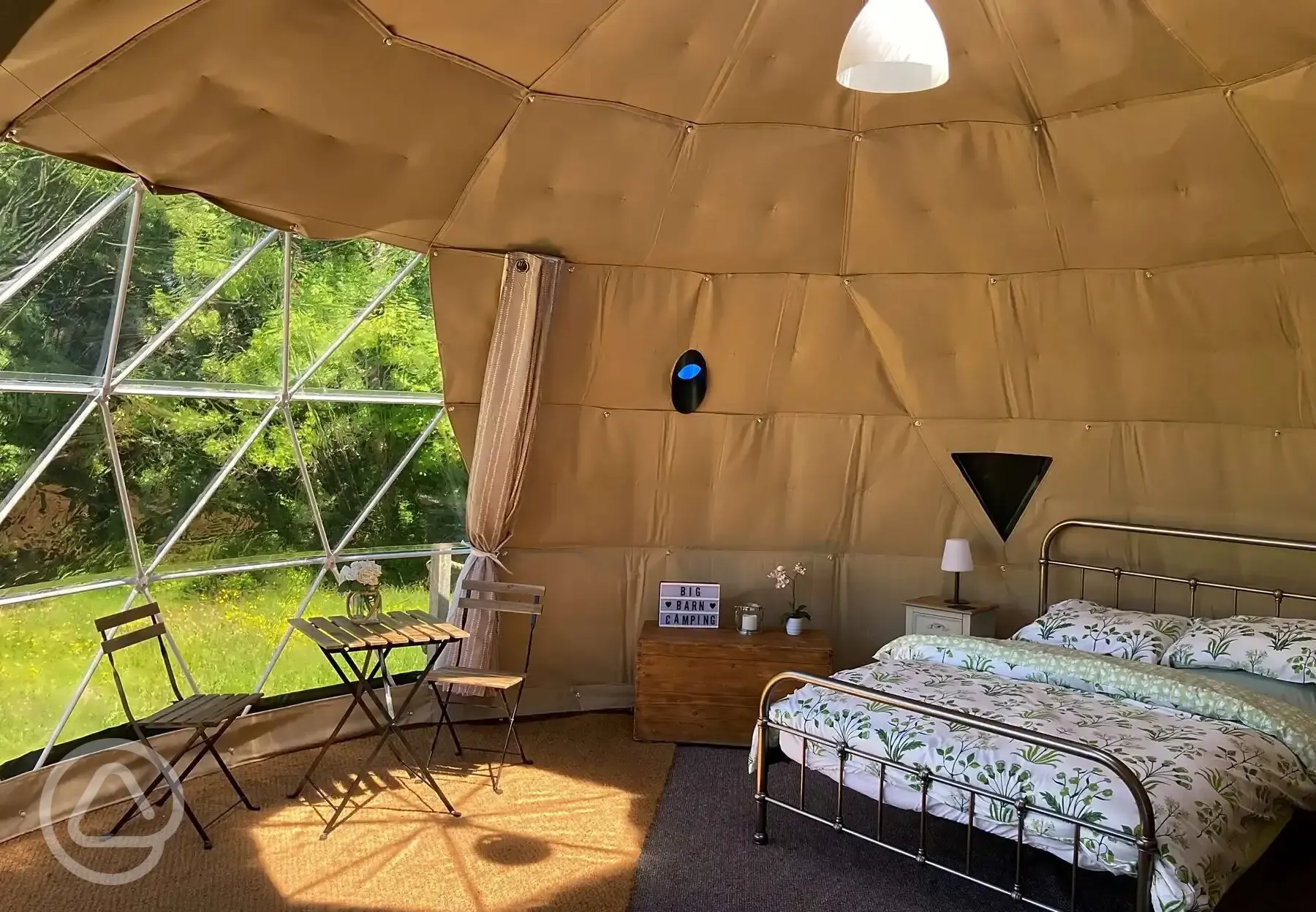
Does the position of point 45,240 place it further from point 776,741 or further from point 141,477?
point 776,741

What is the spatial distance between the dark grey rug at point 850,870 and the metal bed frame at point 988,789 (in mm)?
86

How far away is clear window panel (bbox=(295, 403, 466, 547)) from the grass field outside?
0.40 m

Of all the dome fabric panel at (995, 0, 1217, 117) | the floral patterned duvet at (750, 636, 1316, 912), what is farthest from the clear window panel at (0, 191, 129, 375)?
the dome fabric panel at (995, 0, 1217, 117)

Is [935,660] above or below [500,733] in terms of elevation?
above

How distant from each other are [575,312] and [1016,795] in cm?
369

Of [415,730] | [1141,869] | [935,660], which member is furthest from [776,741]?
[415,730]

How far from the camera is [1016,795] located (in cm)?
372

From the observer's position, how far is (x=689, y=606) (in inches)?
254

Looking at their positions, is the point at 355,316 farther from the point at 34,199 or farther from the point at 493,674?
the point at 493,674

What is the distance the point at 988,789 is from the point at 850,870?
847 mm

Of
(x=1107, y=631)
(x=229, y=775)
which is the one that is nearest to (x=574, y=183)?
(x=229, y=775)

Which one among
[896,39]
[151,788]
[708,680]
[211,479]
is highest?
[896,39]

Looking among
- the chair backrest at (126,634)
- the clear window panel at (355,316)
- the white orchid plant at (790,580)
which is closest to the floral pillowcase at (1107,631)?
the white orchid plant at (790,580)

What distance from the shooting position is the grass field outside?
508 centimetres
